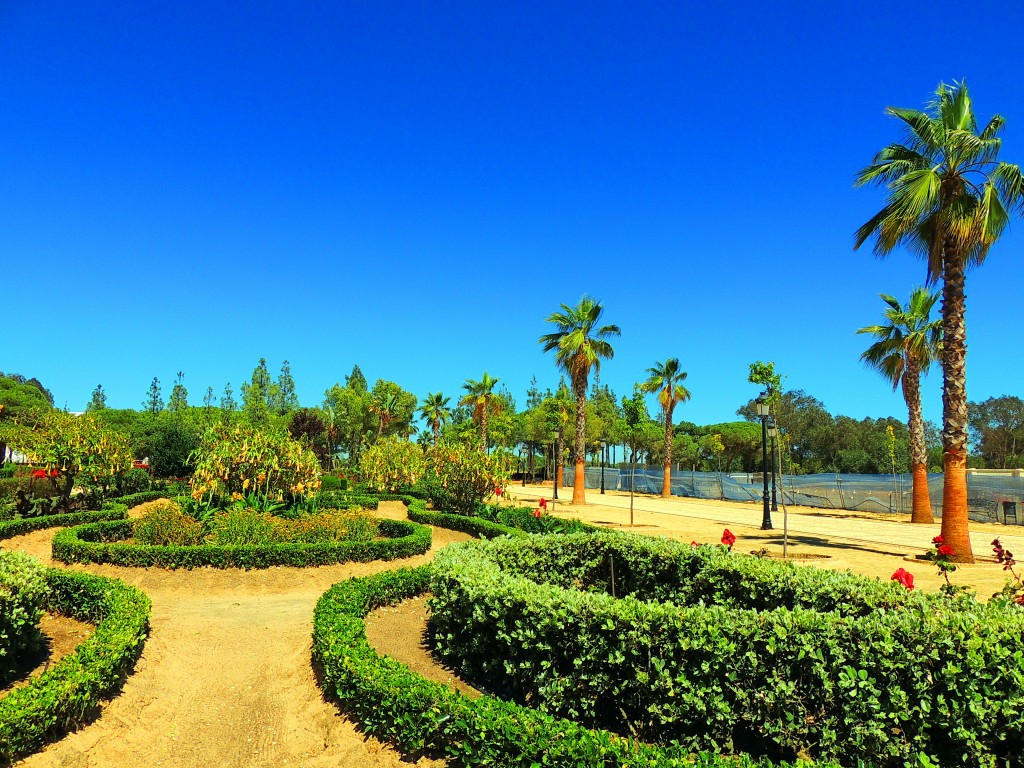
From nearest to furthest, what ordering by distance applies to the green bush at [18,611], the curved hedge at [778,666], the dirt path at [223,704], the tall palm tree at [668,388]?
the curved hedge at [778,666]
the dirt path at [223,704]
the green bush at [18,611]
the tall palm tree at [668,388]

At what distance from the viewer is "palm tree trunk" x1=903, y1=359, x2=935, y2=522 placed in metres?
23.1

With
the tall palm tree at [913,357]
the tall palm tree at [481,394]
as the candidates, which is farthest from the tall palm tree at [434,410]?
the tall palm tree at [913,357]

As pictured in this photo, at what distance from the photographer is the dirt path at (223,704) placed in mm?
4602

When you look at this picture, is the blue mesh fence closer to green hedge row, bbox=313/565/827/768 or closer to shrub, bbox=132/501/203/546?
green hedge row, bbox=313/565/827/768

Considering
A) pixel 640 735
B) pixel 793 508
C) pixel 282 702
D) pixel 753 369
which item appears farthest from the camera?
pixel 793 508

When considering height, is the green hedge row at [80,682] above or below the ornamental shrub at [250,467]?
below

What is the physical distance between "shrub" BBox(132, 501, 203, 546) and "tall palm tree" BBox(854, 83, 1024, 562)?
15.2 meters

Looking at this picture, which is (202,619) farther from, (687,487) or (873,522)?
(687,487)

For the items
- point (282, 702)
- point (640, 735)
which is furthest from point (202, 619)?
point (640, 735)

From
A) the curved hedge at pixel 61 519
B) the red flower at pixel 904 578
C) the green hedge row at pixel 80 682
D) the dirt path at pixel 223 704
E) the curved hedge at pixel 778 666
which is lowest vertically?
the dirt path at pixel 223 704

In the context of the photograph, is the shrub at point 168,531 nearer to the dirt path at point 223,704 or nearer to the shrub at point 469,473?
the dirt path at point 223,704

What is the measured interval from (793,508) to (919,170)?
2361 cm

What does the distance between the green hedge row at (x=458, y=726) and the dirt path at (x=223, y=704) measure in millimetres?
182

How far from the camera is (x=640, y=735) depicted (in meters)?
4.56
